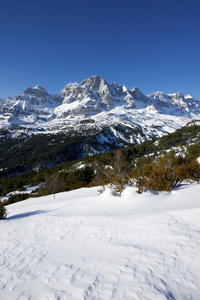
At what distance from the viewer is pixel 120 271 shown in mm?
2436

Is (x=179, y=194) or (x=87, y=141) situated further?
(x=87, y=141)

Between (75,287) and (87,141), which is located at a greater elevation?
(87,141)

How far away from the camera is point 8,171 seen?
96.8 metres

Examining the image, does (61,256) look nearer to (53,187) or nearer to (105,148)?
(53,187)

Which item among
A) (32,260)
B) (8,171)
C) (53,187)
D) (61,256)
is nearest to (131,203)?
(61,256)

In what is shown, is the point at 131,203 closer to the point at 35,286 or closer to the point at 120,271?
the point at 120,271

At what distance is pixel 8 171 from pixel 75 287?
371 feet

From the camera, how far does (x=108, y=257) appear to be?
2873 millimetres

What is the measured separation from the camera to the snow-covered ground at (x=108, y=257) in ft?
6.99

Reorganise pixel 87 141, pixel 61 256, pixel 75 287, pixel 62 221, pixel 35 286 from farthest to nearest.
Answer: pixel 87 141
pixel 62 221
pixel 61 256
pixel 35 286
pixel 75 287

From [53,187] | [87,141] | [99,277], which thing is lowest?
[53,187]

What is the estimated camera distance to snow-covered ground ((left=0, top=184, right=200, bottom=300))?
2.13m

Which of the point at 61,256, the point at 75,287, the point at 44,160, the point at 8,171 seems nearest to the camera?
the point at 75,287

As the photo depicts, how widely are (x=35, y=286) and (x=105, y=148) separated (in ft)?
493
